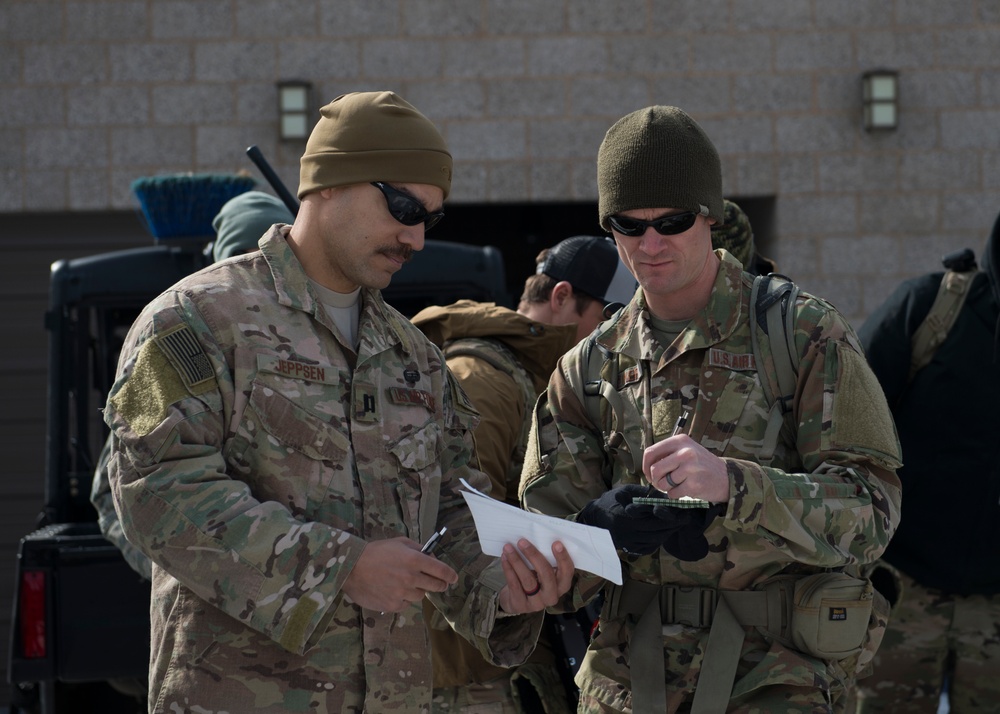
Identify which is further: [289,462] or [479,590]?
[479,590]

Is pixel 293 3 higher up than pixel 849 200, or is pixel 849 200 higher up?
pixel 293 3

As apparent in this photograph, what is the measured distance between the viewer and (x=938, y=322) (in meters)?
4.19

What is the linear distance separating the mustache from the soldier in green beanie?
455 mm

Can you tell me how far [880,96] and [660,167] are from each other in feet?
18.7

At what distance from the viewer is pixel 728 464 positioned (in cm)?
251

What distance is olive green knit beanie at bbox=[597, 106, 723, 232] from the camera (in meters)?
2.79

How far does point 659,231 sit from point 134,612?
2.66 metres

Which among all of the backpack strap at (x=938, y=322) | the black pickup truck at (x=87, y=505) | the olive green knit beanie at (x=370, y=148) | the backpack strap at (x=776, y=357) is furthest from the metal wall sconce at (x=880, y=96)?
the olive green knit beanie at (x=370, y=148)

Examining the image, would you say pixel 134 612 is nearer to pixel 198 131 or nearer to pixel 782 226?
pixel 198 131

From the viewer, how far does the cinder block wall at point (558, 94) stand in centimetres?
796

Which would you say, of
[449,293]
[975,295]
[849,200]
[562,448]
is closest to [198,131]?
[449,293]

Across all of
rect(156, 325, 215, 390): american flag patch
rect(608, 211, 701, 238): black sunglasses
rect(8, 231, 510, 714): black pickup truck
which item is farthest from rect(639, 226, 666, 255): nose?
rect(8, 231, 510, 714): black pickup truck

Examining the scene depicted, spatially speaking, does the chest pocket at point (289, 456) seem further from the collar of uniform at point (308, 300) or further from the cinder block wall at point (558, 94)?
the cinder block wall at point (558, 94)

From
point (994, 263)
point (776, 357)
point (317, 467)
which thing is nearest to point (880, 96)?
point (994, 263)
